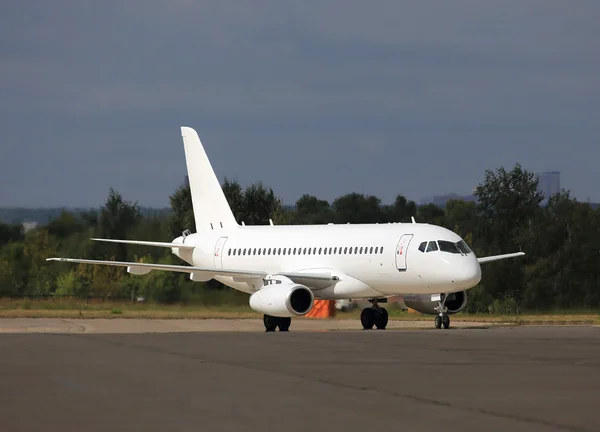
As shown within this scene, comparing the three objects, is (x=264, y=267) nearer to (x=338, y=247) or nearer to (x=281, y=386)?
(x=338, y=247)

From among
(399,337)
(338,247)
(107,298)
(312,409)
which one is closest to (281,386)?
(312,409)

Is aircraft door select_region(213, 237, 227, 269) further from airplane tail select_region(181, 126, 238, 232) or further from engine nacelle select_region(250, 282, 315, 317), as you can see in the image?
engine nacelle select_region(250, 282, 315, 317)

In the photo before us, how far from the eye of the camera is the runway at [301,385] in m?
12.0

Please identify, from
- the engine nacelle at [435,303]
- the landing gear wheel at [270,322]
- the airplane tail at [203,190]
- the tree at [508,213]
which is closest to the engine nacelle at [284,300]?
the landing gear wheel at [270,322]

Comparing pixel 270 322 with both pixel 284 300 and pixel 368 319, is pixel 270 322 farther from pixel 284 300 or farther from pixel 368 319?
pixel 368 319

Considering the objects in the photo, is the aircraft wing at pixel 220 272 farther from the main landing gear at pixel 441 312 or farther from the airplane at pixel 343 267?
the main landing gear at pixel 441 312

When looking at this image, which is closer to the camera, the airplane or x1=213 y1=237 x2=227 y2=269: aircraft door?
the airplane

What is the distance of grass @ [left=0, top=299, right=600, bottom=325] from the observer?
47.8 meters

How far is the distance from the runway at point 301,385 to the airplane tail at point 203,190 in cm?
2164

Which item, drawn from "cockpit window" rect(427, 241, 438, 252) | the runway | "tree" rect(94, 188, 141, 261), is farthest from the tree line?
the runway

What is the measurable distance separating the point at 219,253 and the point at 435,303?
9624 mm

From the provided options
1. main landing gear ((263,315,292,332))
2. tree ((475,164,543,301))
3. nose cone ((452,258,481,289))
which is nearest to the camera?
nose cone ((452,258,481,289))

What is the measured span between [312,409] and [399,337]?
48.3ft

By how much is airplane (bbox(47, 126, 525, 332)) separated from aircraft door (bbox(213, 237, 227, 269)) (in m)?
0.04
